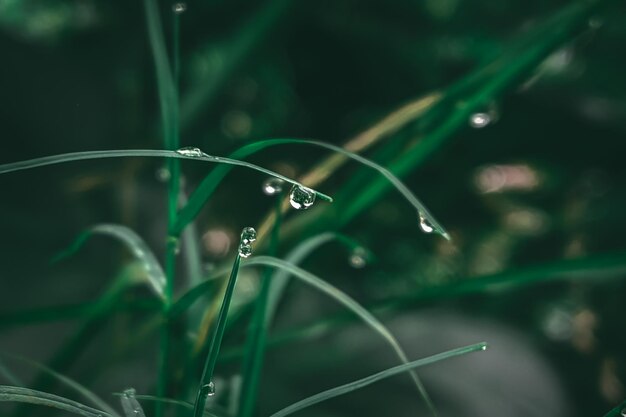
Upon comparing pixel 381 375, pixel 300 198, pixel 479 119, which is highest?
pixel 479 119

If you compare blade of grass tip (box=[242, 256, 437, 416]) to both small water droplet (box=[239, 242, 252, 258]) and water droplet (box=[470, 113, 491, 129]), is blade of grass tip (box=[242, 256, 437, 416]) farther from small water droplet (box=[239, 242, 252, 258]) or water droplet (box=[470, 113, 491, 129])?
water droplet (box=[470, 113, 491, 129])

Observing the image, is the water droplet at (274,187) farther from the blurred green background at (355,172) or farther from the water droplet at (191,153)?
the blurred green background at (355,172)

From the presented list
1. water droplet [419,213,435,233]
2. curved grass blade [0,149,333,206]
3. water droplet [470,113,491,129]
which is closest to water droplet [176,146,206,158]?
curved grass blade [0,149,333,206]

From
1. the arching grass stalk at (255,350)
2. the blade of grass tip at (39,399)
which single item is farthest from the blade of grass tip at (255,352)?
the blade of grass tip at (39,399)

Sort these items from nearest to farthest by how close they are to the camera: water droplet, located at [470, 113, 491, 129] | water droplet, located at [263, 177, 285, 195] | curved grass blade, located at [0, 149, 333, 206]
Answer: curved grass blade, located at [0, 149, 333, 206] < water droplet, located at [263, 177, 285, 195] < water droplet, located at [470, 113, 491, 129]

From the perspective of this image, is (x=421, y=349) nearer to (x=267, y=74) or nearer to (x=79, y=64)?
(x=267, y=74)

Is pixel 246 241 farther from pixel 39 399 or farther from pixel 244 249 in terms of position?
pixel 39 399

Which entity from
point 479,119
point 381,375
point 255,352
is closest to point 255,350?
point 255,352
